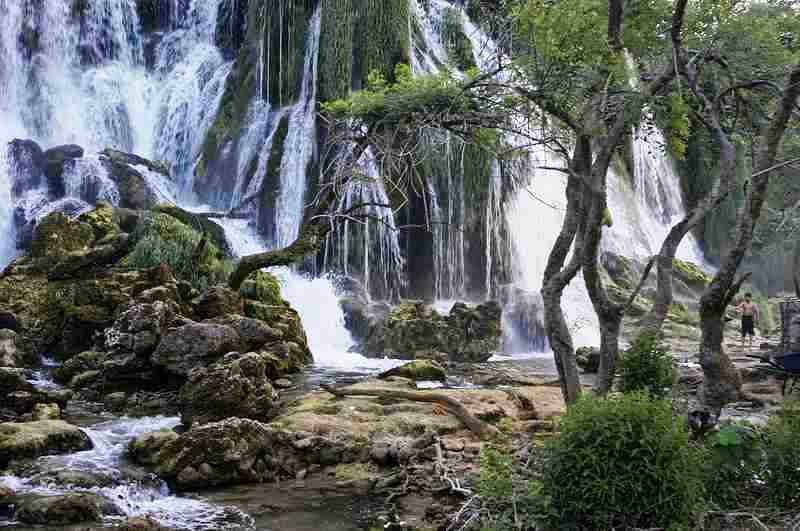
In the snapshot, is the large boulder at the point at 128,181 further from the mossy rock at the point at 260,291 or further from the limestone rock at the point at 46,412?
the limestone rock at the point at 46,412

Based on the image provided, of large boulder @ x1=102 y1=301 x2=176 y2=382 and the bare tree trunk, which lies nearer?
the bare tree trunk

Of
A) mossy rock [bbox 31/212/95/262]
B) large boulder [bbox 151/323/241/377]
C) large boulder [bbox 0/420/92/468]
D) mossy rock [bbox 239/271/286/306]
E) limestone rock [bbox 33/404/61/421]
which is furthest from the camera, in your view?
mossy rock [bbox 239/271/286/306]

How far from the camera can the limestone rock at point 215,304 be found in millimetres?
14305

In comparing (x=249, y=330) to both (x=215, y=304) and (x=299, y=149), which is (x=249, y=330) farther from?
(x=299, y=149)

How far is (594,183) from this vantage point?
6.60m

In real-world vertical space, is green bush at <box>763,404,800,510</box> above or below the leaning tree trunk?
below

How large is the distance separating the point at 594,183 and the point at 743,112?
109 inches

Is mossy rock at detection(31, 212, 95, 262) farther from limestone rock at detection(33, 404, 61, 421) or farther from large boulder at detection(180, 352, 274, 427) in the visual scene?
large boulder at detection(180, 352, 274, 427)

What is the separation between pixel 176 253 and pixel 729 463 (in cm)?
1365

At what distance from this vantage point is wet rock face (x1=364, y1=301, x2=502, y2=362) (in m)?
18.7

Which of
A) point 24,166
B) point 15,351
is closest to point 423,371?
point 15,351

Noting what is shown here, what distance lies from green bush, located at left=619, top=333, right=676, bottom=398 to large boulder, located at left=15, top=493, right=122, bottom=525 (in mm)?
5423

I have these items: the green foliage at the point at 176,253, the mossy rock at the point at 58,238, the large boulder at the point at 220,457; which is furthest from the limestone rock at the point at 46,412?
the mossy rock at the point at 58,238

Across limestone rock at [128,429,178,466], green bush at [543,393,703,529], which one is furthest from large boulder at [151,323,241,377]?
green bush at [543,393,703,529]
